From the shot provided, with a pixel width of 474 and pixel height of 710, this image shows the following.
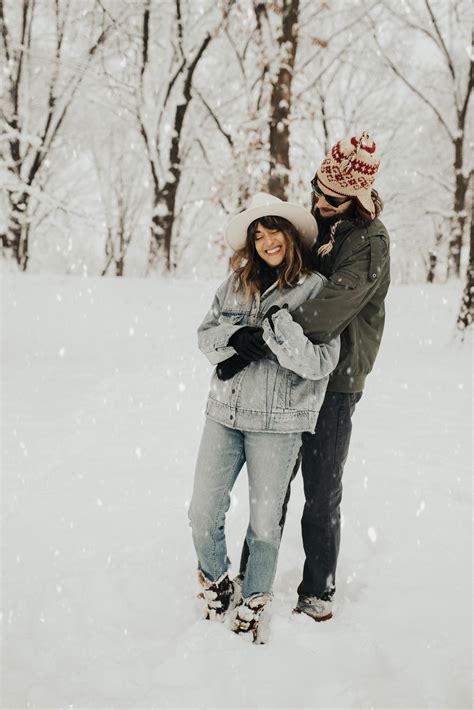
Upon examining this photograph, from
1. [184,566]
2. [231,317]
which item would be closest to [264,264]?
[231,317]

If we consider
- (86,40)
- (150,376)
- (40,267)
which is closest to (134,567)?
(150,376)

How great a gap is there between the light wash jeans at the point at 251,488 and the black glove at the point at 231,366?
9.2 inches

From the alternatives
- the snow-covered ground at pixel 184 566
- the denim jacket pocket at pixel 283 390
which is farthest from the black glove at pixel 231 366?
the snow-covered ground at pixel 184 566

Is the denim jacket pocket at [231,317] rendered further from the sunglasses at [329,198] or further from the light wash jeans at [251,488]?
the sunglasses at [329,198]

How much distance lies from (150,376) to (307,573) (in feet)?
17.8

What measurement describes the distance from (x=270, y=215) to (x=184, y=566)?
6.58 feet

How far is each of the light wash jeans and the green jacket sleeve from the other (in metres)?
0.51

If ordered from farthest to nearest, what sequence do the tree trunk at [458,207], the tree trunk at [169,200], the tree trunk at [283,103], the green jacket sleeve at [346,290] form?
1. the tree trunk at [458,207]
2. the tree trunk at [169,200]
3. the tree trunk at [283,103]
4. the green jacket sleeve at [346,290]

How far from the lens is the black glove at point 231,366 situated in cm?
253

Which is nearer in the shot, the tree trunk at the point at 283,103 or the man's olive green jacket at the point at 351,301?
the man's olive green jacket at the point at 351,301

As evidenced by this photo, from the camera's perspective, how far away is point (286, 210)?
253 cm

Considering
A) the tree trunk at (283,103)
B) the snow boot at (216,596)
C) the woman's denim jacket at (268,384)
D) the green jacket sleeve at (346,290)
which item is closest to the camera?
the green jacket sleeve at (346,290)

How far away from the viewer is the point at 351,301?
2.39 meters

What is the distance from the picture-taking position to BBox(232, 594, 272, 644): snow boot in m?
2.61
